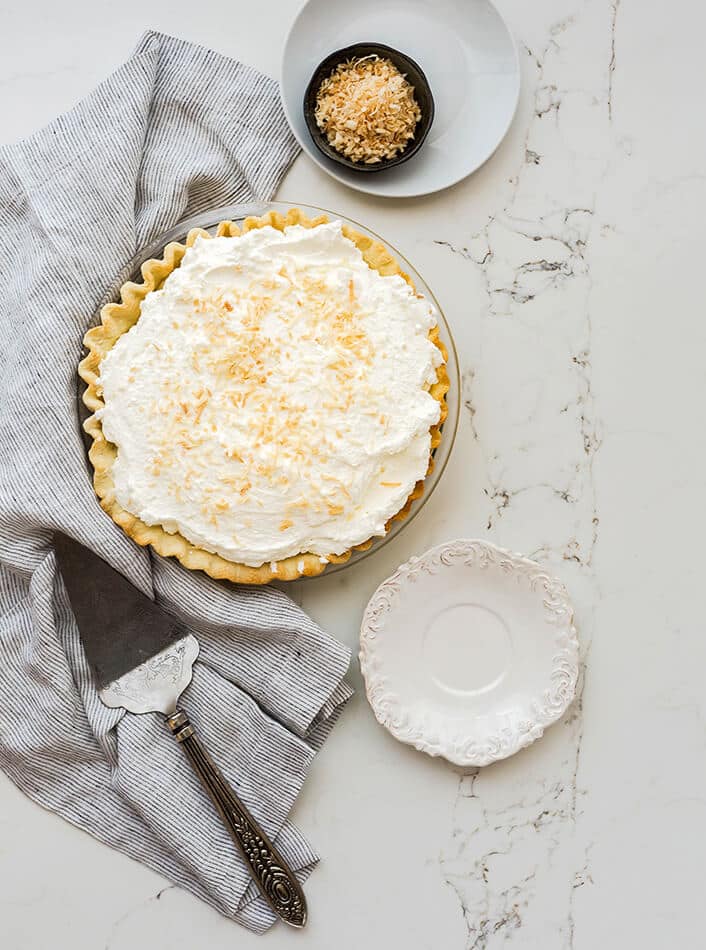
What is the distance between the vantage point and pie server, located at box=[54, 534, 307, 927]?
1863 mm

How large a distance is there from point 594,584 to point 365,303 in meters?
0.85

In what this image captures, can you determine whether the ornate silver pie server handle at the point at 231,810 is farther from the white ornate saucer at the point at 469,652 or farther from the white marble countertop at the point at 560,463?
the white ornate saucer at the point at 469,652

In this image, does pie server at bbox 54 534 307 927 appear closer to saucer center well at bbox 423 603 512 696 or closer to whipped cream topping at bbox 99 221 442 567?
whipped cream topping at bbox 99 221 442 567

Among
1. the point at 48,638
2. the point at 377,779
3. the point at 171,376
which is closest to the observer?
the point at 171,376

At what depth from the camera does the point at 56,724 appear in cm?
191

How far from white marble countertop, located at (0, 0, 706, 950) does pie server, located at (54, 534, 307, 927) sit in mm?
169

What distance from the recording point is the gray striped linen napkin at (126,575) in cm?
186

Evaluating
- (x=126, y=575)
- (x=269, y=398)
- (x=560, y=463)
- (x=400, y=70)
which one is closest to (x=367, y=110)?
(x=400, y=70)

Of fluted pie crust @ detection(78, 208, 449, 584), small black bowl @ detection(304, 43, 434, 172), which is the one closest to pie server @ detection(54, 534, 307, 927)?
fluted pie crust @ detection(78, 208, 449, 584)

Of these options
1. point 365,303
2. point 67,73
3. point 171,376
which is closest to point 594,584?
point 365,303

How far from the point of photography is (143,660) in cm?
189

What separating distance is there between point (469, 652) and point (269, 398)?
748 mm

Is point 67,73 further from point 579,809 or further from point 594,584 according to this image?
point 579,809

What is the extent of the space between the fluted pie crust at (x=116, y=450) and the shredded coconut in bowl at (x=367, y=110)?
0.23 metres
